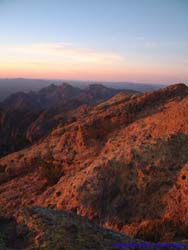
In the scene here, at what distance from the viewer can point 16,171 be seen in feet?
80.4

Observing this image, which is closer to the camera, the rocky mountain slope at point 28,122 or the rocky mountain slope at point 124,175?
the rocky mountain slope at point 124,175

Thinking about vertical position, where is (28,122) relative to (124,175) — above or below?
below

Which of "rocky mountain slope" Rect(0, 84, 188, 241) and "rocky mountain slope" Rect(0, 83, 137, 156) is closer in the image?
"rocky mountain slope" Rect(0, 84, 188, 241)

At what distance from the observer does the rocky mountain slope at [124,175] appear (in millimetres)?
12320

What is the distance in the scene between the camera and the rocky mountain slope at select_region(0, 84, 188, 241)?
12320 mm

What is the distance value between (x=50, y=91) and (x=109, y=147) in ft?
539

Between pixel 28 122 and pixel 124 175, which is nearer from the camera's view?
pixel 124 175

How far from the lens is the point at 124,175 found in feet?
47.8

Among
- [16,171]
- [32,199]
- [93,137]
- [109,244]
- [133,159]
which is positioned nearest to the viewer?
[109,244]

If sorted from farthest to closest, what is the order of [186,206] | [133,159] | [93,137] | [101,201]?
1. [93,137]
2. [133,159]
3. [101,201]
4. [186,206]

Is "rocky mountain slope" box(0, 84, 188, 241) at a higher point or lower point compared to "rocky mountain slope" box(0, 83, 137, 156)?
higher

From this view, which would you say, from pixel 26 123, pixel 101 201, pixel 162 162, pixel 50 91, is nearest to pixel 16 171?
pixel 101 201

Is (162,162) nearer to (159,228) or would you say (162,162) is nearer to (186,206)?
(186,206)

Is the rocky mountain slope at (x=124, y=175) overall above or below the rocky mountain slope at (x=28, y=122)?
above
